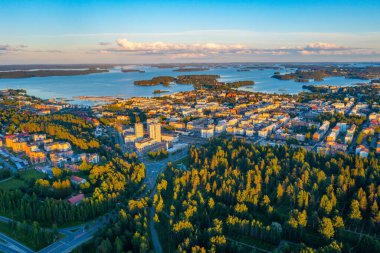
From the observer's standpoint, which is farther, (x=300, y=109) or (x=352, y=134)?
(x=300, y=109)

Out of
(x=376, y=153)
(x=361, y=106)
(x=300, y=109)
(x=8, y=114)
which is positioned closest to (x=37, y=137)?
(x=8, y=114)

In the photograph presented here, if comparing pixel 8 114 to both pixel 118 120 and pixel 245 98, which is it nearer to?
pixel 118 120

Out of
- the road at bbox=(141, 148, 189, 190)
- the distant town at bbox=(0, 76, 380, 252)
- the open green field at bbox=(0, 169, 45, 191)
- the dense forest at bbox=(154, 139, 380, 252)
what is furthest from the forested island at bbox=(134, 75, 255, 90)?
the open green field at bbox=(0, 169, 45, 191)

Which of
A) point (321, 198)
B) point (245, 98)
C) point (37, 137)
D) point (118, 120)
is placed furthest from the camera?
point (245, 98)

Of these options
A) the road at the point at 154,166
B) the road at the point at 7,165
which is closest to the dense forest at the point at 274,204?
the road at the point at 154,166

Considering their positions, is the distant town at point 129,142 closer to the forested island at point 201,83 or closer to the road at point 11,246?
the road at point 11,246
